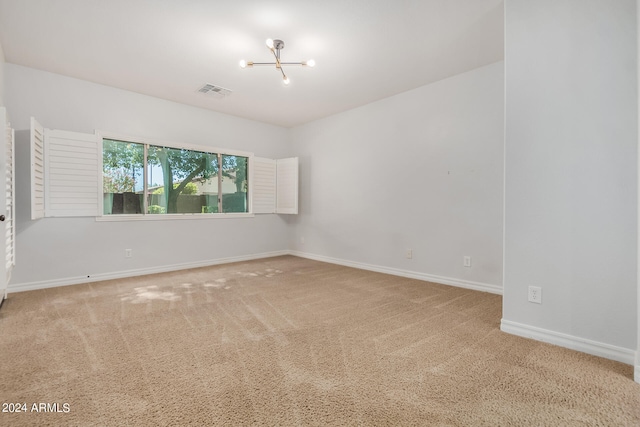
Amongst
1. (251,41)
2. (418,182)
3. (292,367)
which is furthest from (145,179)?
(418,182)

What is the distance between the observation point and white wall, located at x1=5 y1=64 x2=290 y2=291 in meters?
3.41

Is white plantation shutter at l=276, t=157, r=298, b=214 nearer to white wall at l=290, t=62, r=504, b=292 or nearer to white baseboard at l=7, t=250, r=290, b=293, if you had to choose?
white wall at l=290, t=62, r=504, b=292

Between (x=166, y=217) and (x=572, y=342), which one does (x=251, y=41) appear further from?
(x=572, y=342)

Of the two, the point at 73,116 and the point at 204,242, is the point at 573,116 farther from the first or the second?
the point at 73,116

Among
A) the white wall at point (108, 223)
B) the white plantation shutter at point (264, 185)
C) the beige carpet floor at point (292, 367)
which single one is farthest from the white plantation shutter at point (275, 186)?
the beige carpet floor at point (292, 367)

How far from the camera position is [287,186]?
5.68 m

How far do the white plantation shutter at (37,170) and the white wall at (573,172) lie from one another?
446 centimetres

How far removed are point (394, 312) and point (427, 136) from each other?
238 centimetres

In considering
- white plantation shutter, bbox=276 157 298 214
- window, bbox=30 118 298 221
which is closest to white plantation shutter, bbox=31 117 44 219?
window, bbox=30 118 298 221

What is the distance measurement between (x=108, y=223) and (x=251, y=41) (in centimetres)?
303

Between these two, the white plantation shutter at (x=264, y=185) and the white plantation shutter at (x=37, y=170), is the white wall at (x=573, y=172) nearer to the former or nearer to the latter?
the white plantation shutter at (x=264, y=185)

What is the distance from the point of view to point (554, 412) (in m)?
1.40

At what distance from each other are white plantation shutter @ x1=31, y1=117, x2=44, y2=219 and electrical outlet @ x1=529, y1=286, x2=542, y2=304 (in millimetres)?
4622

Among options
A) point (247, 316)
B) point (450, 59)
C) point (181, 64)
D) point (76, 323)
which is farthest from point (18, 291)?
point (450, 59)
